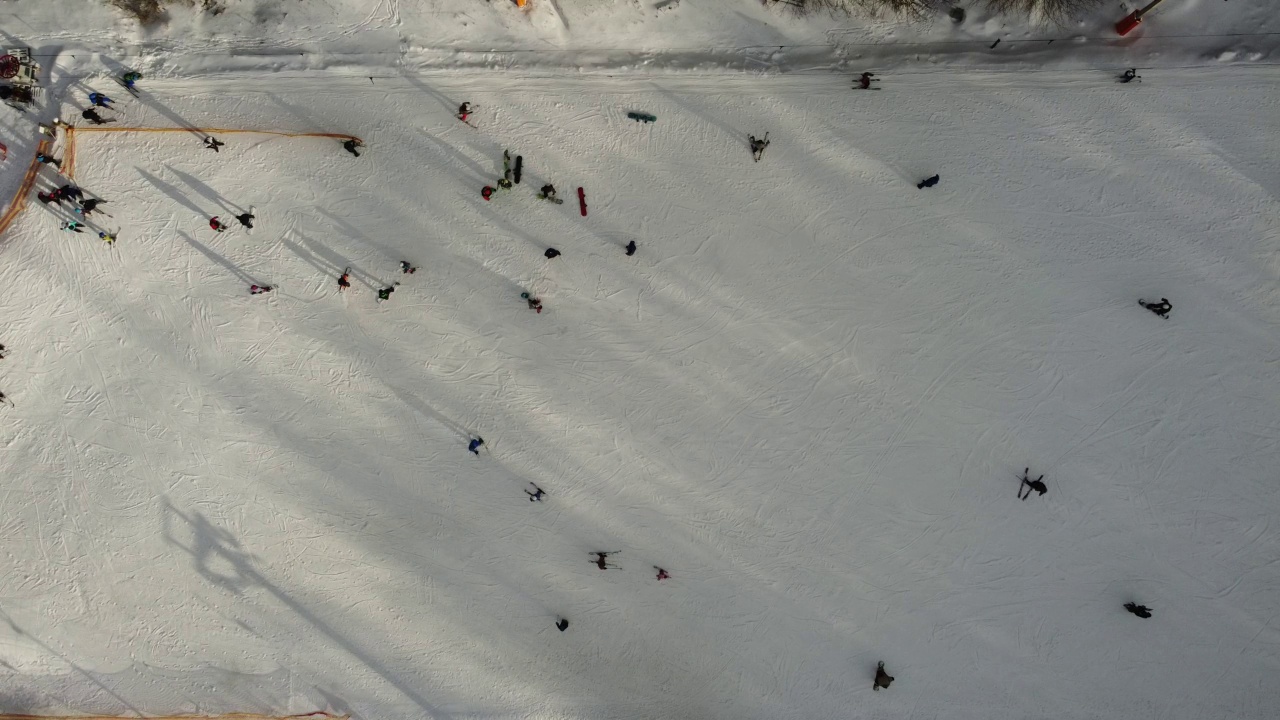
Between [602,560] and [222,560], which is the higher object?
[602,560]

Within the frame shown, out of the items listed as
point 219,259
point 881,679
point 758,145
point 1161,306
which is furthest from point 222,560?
point 1161,306

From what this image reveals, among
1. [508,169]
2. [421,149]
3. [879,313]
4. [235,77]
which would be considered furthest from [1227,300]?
[235,77]

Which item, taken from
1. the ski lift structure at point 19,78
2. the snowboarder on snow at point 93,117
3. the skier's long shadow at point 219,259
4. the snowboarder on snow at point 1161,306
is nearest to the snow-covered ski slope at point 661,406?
the skier's long shadow at point 219,259

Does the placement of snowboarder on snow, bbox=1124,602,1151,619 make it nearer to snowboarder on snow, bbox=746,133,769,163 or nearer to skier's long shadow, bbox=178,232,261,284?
snowboarder on snow, bbox=746,133,769,163

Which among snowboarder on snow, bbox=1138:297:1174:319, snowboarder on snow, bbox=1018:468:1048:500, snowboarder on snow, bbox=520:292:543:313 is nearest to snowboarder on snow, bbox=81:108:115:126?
snowboarder on snow, bbox=520:292:543:313

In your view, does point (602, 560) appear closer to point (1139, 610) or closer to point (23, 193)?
point (1139, 610)

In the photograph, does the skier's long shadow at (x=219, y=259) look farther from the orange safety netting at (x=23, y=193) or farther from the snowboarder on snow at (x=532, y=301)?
the snowboarder on snow at (x=532, y=301)
